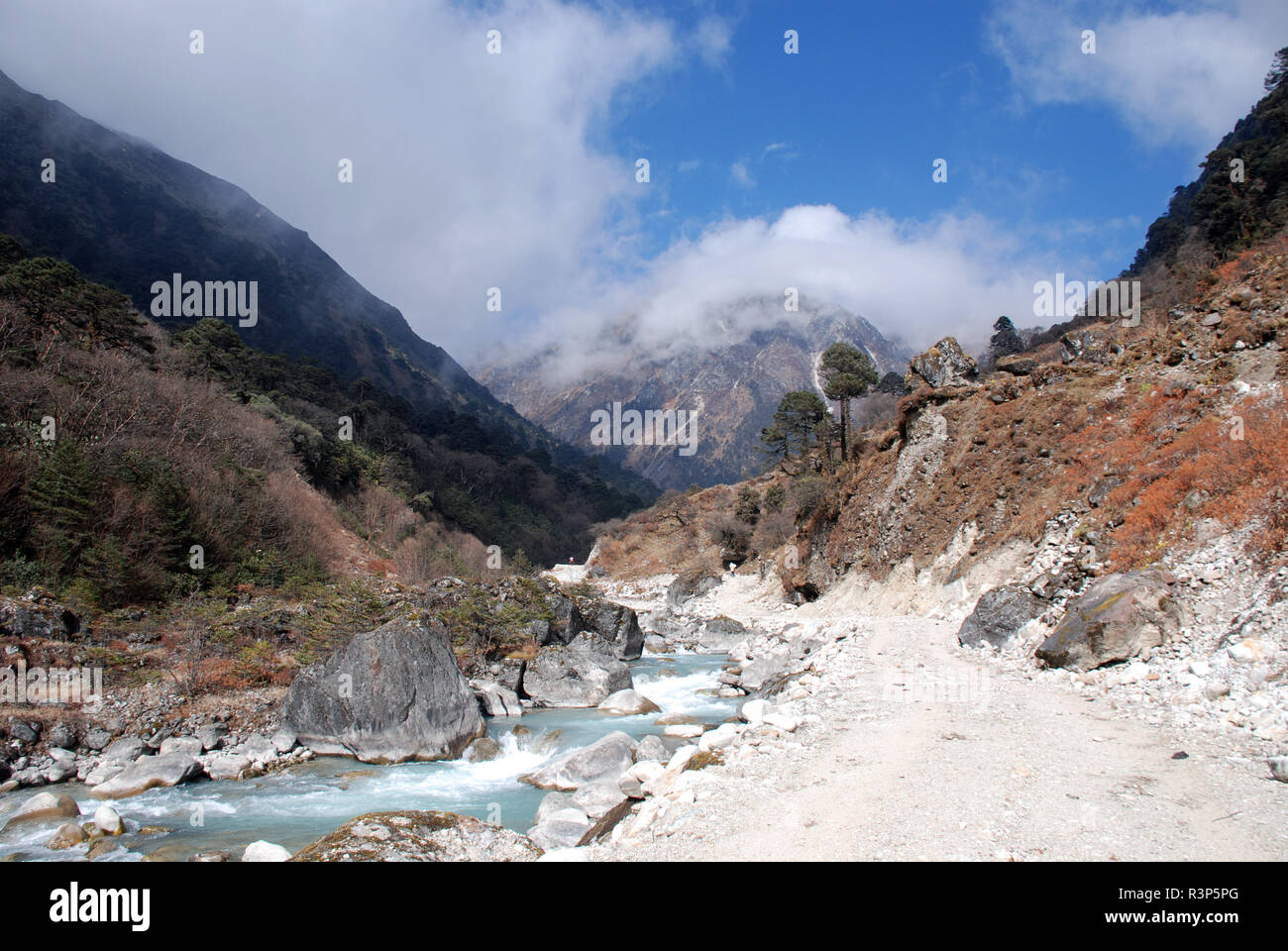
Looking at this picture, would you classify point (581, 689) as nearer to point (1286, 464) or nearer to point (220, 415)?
point (1286, 464)

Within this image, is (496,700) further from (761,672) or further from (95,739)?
(95,739)

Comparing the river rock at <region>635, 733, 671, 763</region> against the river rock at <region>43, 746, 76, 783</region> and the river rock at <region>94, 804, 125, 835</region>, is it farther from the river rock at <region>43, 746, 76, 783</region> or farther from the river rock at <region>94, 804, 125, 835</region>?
the river rock at <region>43, 746, 76, 783</region>

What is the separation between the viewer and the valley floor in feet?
16.1

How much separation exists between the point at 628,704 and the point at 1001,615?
9.46 meters

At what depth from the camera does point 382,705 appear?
1358cm

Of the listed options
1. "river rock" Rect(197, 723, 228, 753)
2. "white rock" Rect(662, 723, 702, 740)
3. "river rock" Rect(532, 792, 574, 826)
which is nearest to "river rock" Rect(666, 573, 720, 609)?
"white rock" Rect(662, 723, 702, 740)

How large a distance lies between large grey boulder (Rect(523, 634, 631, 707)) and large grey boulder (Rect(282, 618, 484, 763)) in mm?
4142

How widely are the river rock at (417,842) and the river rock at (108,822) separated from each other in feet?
15.3

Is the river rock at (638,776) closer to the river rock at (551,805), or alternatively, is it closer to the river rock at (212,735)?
the river rock at (551,805)

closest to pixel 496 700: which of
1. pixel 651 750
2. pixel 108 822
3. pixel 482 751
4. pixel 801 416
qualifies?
pixel 482 751

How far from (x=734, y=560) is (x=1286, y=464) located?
133 feet

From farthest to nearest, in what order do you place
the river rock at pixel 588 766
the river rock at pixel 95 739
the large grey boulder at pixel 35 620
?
the large grey boulder at pixel 35 620 → the river rock at pixel 95 739 → the river rock at pixel 588 766

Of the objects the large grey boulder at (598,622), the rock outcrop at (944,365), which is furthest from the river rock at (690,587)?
the rock outcrop at (944,365)

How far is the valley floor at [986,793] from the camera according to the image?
16.1 ft
